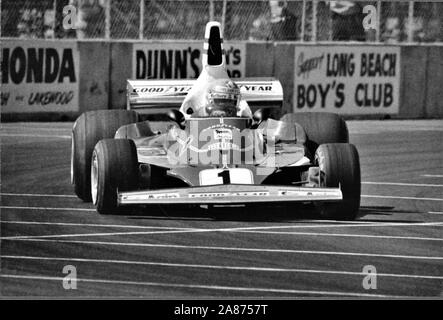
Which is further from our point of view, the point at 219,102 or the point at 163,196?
the point at 219,102

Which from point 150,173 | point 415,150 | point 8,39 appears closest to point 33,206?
point 150,173

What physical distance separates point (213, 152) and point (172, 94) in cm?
206

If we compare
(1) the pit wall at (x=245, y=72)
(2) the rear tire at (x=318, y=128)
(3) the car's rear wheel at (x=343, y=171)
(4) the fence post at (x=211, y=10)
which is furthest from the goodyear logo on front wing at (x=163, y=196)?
(4) the fence post at (x=211, y=10)

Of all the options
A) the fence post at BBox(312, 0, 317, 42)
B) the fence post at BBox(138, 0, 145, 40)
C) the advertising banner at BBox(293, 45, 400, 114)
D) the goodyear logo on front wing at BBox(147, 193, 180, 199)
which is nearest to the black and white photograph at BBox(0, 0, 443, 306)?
the goodyear logo on front wing at BBox(147, 193, 180, 199)

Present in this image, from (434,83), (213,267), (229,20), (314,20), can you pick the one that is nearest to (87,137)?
(213,267)

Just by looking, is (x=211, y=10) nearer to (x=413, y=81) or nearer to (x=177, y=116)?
(x=413, y=81)

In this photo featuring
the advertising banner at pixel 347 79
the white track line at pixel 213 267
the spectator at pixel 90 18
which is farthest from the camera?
the advertising banner at pixel 347 79

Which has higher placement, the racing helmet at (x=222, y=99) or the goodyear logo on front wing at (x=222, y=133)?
the racing helmet at (x=222, y=99)

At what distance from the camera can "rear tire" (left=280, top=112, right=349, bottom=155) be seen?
14.8 metres

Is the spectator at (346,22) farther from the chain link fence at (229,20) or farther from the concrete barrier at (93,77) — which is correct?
the concrete barrier at (93,77)

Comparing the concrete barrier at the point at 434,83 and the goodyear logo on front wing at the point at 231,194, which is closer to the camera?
the goodyear logo on front wing at the point at 231,194

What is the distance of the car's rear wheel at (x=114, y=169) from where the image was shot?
41.8 ft

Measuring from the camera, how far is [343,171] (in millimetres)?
12766

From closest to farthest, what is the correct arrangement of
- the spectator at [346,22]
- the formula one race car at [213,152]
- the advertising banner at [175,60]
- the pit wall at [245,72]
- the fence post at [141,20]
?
1. the formula one race car at [213,152]
2. the pit wall at [245,72]
3. the advertising banner at [175,60]
4. the fence post at [141,20]
5. the spectator at [346,22]
